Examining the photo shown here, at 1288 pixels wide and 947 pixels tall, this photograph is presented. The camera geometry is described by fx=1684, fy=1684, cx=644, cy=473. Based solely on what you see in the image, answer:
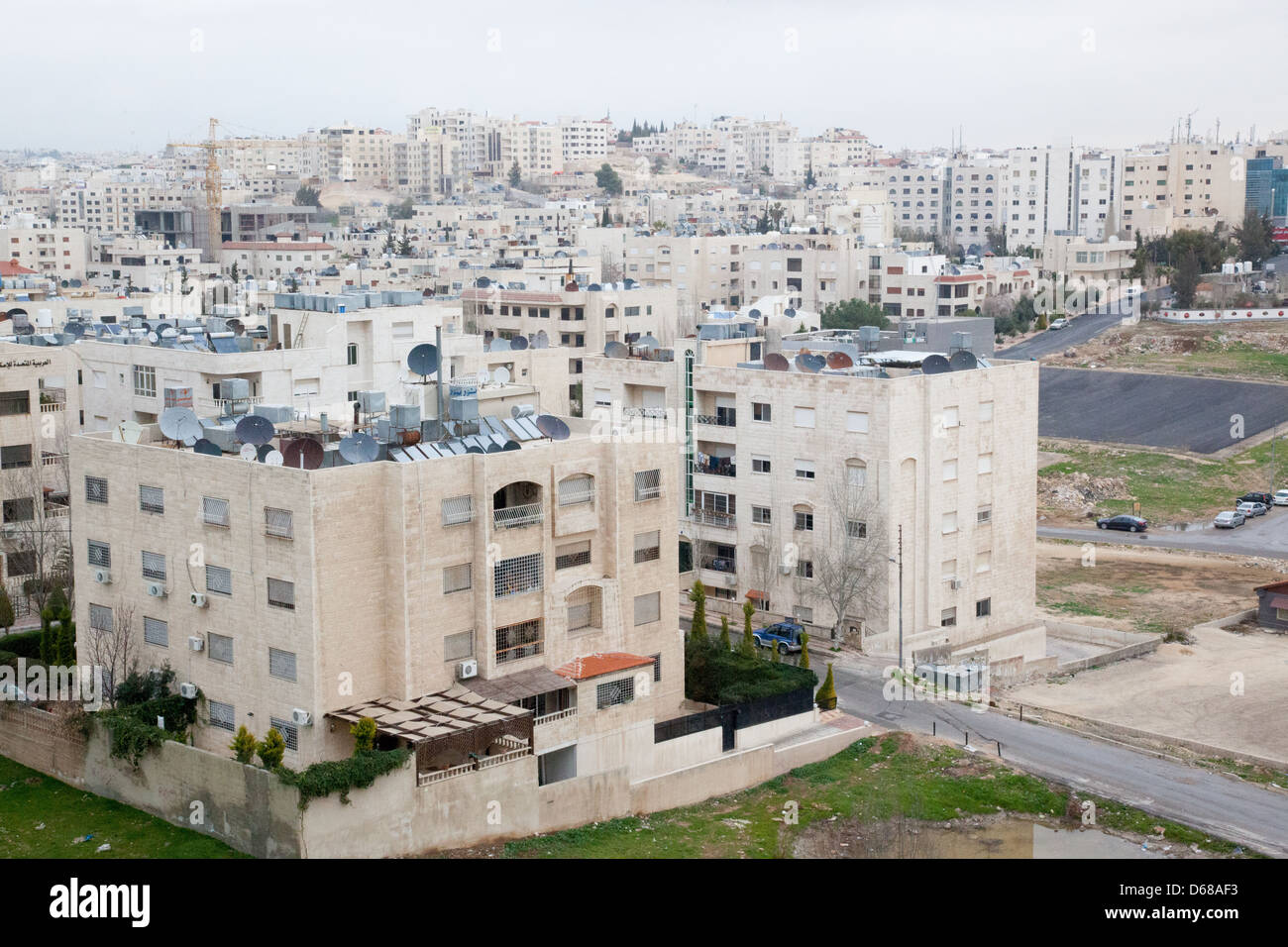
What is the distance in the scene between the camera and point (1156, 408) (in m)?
79.4

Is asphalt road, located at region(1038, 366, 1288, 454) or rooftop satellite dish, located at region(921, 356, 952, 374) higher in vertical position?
rooftop satellite dish, located at region(921, 356, 952, 374)

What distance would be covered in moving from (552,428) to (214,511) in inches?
261

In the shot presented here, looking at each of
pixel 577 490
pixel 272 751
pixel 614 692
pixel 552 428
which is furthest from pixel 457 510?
pixel 272 751

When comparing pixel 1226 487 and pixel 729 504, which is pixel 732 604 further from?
pixel 1226 487

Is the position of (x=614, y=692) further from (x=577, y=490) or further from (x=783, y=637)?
(x=783, y=637)

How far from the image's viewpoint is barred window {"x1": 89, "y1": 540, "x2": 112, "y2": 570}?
3191 centimetres

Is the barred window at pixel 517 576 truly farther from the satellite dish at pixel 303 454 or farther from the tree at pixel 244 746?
the tree at pixel 244 746

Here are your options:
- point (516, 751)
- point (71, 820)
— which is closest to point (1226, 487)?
point (516, 751)

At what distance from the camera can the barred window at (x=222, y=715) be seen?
30.0 meters

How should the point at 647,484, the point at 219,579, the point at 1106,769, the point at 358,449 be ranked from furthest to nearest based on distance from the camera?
the point at 1106,769, the point at 647,484, the point at 219,579, the point at 358,449

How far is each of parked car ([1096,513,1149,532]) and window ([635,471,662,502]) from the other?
1341 inches

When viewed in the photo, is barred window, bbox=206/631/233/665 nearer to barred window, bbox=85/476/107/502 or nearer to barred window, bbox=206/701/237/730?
barred window, bbox=206/701/237/730

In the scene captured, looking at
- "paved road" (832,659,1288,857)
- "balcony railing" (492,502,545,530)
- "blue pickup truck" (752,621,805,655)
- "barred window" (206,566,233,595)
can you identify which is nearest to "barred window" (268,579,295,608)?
"barred window" (206,566,233,595)
